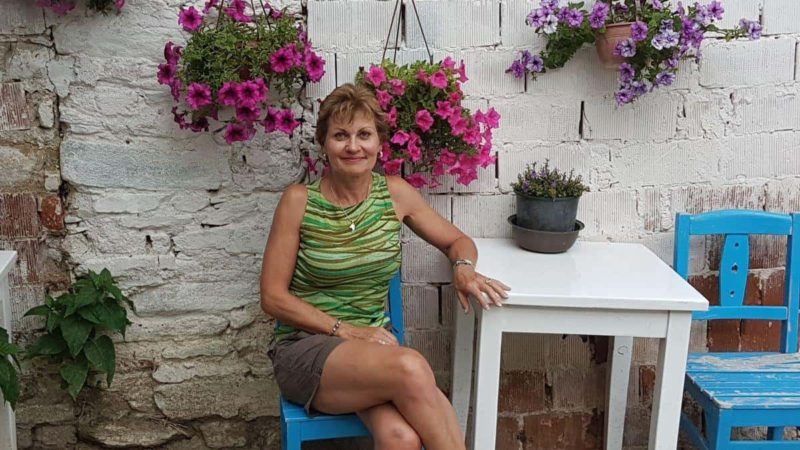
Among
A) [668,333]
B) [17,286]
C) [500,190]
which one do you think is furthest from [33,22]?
[668,333]

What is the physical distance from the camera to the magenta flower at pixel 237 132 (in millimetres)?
2326

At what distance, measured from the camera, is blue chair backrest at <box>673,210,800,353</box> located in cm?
258

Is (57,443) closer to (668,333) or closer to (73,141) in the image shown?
(73,141)

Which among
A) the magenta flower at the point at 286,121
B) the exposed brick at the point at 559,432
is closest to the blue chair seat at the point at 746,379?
the exposed brick at the point at 559,432

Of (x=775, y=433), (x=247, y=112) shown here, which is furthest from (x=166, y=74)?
(x=775, y=433)

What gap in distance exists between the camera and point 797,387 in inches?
92.2

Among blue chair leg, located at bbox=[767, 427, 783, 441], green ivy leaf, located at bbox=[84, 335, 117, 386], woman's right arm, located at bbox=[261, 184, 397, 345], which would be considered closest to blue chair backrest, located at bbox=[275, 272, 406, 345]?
woman's right arm, located at bbox=[261, 184, 397, 345]

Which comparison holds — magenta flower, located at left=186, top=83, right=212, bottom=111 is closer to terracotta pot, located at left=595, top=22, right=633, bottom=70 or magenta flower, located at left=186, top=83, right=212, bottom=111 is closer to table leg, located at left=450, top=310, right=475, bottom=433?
table leg, located at left=450, top=310, right=475, bottom=433

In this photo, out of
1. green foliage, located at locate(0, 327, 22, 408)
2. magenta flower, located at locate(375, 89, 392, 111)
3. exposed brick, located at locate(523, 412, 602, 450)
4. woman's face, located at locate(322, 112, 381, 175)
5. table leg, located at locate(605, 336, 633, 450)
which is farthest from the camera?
exposed brick, located at locate(523, 412, 602, 450)

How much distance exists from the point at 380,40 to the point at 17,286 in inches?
52.4

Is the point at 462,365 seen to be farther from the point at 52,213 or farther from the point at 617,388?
the point at 52,213

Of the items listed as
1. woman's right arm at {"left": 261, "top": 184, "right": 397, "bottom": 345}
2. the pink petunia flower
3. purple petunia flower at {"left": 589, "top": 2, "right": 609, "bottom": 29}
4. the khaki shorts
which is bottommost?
the khaki shorts

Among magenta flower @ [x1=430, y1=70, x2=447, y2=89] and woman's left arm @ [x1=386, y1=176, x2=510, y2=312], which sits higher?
magenta flower @ [x1=430, y1=70, x2=447, y2=89]

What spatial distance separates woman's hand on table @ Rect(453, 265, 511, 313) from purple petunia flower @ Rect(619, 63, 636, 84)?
75 cm
